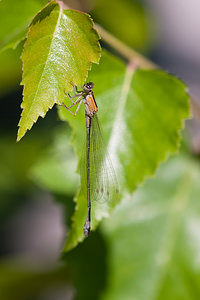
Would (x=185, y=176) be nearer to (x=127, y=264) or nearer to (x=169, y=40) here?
(x=127, y=264)

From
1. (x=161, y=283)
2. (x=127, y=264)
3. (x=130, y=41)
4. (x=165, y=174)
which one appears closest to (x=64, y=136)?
(x=165, y=174)

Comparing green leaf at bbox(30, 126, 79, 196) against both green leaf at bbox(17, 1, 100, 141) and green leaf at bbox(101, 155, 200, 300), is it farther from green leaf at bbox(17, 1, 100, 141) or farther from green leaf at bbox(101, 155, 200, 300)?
green leaf at bbox(17, 1, 100, 141)

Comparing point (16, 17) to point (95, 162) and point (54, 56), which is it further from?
point (95, 162)

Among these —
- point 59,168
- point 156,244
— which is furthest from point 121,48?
point 156,244

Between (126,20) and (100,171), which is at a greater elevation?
(126,20)

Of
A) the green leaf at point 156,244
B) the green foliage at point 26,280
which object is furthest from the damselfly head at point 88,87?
the green foliage at point 26,280

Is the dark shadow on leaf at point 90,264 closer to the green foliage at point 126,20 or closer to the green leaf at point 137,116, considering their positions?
the green leaf at point 137,116
